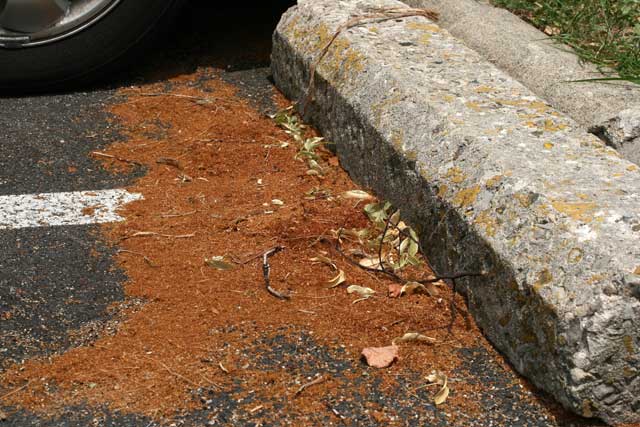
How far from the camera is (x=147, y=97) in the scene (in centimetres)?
414

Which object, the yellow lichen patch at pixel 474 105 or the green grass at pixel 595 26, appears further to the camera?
the green grass at pixel 595 26

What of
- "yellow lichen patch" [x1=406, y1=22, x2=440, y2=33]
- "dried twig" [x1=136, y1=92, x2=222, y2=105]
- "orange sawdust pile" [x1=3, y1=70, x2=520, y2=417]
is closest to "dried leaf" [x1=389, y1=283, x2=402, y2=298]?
"orange sawdust pile" [x1=3, y1=70, x2=520, y2=417]

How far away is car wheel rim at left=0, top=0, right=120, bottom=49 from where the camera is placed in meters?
4.09

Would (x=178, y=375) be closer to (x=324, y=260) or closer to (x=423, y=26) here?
(x=324, y=260)

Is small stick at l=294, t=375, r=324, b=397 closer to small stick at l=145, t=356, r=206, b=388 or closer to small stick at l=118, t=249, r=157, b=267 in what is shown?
small stick at l=145, t=356, r=206, b=388

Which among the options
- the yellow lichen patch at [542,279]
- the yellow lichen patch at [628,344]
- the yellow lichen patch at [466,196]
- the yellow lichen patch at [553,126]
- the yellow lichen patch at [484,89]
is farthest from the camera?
the yellow lichen patch at [484,89]

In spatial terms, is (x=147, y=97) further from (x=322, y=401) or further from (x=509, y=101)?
(x=322, y=401)

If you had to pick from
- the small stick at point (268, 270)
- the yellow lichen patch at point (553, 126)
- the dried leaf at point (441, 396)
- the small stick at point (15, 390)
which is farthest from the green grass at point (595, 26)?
the small stick at point (15, 390)

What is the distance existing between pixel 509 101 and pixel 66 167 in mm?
1637

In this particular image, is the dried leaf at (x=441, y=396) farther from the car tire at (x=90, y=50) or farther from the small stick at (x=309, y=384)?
the car tire at (x=90, y=50)

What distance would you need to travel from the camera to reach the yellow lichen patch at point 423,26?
3729 millimetres

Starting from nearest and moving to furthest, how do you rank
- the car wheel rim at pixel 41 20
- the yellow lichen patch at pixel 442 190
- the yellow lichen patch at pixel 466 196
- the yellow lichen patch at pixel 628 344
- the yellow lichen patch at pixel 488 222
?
the yellow lichen patch at pixel 628 344, the yellow lichen patch at pixel 488 222, the yellow lichen patch at pixel 466 196, the yellow lichen patch at pixel 442 190, the car wheel rim at pixel 41 20

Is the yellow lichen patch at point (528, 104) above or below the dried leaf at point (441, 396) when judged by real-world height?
above

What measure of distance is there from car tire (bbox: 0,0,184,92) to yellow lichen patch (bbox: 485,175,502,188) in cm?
212
